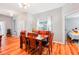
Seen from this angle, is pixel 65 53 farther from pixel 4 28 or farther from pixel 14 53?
pixel 4 28

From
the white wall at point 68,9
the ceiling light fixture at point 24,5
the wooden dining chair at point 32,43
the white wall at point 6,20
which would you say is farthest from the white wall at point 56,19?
the white wall at point 6,20

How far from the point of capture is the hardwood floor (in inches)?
94.0

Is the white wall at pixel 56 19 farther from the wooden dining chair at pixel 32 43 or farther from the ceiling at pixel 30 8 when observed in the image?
the wooden dining chair at pixel 32 43

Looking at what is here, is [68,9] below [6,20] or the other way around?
the other way around

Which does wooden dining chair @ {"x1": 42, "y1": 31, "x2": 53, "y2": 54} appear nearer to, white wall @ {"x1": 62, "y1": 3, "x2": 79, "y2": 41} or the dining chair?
white wall @ {"x1": 62, "y1": 3, "x2": 79, "y2": 41}

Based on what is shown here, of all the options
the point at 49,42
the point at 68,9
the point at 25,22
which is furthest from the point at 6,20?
the point at 68,9

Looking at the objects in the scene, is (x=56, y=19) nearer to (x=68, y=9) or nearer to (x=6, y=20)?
(x=68, y=9)

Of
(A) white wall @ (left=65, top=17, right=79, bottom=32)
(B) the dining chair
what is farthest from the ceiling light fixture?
(A) white wall @ (left=65, top=17, right=79, bottom=32)

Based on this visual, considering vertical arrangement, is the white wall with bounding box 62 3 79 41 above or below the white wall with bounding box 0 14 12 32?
above

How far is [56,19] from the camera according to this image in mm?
2469

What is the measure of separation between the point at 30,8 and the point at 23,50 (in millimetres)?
878

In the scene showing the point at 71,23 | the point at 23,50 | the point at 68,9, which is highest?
the point at 68,9

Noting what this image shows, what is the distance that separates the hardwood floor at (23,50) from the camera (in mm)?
2387

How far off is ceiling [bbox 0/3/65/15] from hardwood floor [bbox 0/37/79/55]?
1.88 ft
